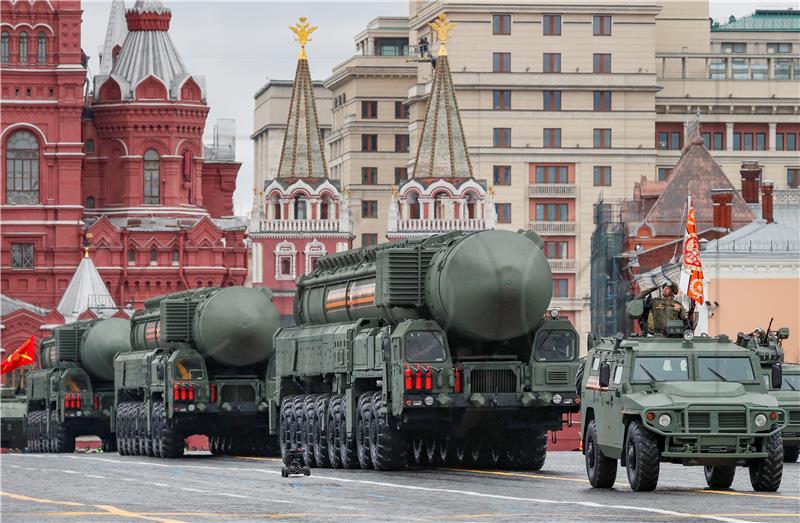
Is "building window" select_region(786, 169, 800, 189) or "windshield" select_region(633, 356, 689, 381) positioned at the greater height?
"building window" select_region(786, 169, 800, 189)

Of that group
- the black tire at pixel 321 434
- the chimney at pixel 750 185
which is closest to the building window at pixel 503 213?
the chimney at pixel 750 185

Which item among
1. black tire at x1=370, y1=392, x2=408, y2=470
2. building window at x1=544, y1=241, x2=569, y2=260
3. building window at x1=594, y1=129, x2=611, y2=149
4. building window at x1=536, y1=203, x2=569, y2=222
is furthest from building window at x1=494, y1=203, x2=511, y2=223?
black tire at x1=370, y1=392, x2=408, y2=470

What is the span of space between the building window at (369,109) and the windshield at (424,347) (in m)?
135

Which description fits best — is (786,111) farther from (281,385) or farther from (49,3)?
(281,385)

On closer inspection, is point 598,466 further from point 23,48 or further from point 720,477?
point 23,48

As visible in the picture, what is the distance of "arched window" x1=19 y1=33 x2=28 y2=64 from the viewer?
438 ft

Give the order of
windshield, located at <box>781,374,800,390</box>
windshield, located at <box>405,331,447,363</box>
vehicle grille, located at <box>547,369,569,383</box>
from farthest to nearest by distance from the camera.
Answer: windshield, located at <box>781,374,800,390</box> < vehicle grille, located at <box>547,369,569,383</box> < windshield, located at <box>405,331,447,363</box>

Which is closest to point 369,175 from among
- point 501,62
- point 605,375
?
point 501,62

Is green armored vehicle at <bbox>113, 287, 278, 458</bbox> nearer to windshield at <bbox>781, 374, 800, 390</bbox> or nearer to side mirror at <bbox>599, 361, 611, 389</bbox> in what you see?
windshield at <bbox>781, 374, 800, 390</bbox>

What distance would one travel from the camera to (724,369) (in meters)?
29.3

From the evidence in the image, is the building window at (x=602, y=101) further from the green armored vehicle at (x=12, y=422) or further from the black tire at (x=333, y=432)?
the black tire at (x=333, y=432)

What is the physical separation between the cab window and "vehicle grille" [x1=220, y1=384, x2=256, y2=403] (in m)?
0.61

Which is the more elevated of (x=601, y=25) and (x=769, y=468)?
(x=601, y=25)

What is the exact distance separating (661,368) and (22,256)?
356ft
